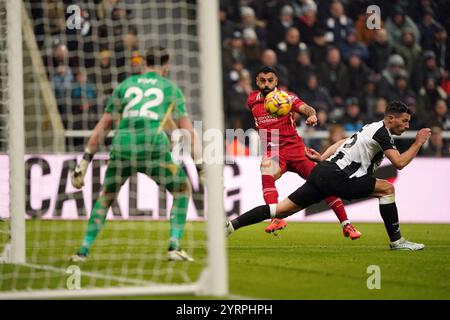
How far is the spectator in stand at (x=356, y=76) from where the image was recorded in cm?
1831

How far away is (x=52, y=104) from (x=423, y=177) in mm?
5898

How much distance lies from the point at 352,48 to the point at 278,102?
24.3 feet

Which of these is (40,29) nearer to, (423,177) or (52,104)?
(52,104)

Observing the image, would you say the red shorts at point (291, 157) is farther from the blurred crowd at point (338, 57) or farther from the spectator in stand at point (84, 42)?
the blurred crowd at point (338, 57)

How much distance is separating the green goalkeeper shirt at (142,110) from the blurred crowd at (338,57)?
266 inches

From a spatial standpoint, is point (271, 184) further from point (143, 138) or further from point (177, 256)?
point (143, 138)

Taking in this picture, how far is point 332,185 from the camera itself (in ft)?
33.8

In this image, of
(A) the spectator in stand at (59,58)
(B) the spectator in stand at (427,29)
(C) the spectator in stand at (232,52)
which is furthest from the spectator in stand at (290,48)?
(A) the spectator in stand at (59,58)

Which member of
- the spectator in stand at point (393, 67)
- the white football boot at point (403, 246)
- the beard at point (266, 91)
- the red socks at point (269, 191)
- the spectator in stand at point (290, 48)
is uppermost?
the spectator in stand at point (290, 48)

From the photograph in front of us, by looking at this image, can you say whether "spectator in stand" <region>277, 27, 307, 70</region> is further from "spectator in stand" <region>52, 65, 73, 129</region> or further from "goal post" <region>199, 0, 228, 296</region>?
"goal post" <region>199, 0, 228, 296</region>

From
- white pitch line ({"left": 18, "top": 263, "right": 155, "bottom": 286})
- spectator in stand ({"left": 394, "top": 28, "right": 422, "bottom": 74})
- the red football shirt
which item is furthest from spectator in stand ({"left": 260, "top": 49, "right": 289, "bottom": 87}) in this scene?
white pitch line ({"left": 18, "top": 263, "right": 155, "bottom": 286})

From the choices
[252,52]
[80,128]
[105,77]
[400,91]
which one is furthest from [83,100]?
[400,91]
